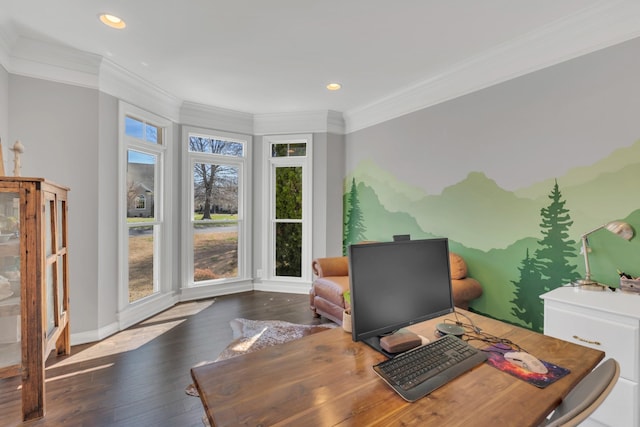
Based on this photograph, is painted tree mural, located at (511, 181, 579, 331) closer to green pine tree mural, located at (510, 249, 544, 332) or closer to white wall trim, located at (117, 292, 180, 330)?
green pine tree mural, located at (510, 249, 544, 332)

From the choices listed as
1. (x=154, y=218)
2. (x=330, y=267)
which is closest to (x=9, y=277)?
(x=154, y=218)

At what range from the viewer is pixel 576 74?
227 centimetres

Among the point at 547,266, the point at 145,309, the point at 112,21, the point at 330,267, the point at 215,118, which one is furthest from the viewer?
the point at 215,118

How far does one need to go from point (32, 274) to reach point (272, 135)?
339 centimetres

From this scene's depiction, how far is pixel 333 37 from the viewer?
98.1 inches

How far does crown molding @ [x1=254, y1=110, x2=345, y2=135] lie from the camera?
4.47 metres

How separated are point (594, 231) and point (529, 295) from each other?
0.74 meters

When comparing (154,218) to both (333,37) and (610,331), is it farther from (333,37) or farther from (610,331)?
(610,331)

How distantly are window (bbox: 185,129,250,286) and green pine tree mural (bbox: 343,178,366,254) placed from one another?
1.57 meters

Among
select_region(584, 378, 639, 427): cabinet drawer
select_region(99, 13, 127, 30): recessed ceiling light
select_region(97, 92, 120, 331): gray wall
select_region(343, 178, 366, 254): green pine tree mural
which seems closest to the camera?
select_region(584, 378, 639, 427): cabinet drawer

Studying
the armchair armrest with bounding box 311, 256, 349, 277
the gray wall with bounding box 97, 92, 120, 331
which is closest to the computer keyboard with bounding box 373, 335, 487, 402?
the armchair armrest with bounding box 311, 256, 349, 277

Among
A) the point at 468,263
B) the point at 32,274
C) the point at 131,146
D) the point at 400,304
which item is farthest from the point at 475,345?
the point at 131,146

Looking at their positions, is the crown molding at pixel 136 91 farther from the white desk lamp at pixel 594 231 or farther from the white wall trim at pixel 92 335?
the white desk lamp at pixel 594 231

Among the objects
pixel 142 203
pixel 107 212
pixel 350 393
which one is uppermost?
pixel 142 203
